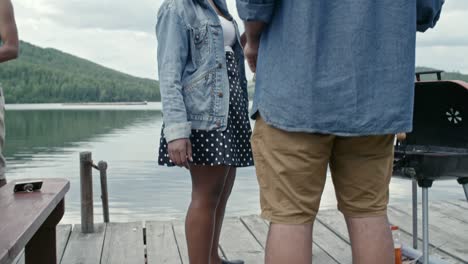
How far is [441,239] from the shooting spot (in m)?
4.43

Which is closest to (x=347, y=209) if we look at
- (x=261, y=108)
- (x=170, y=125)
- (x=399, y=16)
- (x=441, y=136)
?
Result: (x=261, y=108)

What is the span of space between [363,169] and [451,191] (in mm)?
12063

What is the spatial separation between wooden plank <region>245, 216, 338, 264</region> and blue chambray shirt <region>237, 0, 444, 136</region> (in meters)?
2.05

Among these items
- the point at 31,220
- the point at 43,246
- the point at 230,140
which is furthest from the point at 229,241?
the point at 31,220

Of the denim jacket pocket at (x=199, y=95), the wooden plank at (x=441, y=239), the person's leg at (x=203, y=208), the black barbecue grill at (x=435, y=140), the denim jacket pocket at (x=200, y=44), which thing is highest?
the denim jacket pocket at (x=200, y=44)

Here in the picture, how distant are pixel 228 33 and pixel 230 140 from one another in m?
0.48

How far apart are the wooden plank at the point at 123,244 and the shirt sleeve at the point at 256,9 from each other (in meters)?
2.30

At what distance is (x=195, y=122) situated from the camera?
2.69 metres

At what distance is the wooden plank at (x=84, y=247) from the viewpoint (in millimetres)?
3878

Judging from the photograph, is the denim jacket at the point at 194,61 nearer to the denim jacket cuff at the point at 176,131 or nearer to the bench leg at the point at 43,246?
the denim jacket cuff at the point at 176,131

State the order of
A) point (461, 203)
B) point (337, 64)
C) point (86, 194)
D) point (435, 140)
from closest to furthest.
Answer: point (337, 64)
point (435, 140)
point (86, 194)
point (461, 203)

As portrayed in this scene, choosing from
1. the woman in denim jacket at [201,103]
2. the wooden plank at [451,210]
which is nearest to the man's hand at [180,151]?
the woman in denim jacket at [201,103]

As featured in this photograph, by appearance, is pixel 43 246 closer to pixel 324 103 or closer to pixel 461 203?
pixel 324 103

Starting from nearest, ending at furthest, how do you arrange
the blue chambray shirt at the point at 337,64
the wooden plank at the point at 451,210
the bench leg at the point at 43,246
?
the blue chambray shirt at the point at 337,64 → the bench leg at the point at 43,246 → the wooden plank at the point at 451,210
